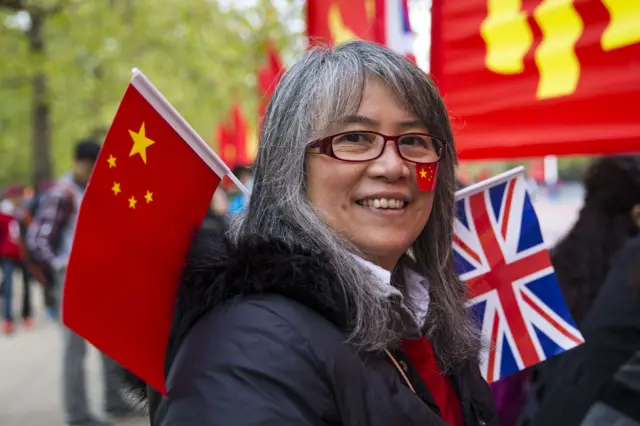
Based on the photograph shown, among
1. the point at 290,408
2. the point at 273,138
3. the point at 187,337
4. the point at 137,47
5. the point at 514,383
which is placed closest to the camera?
the point at 290,408

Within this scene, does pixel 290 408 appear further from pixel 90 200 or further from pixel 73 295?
pixel 90 200

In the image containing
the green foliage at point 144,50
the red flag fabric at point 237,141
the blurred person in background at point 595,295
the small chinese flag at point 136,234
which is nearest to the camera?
the small chinese flag at point 136,234

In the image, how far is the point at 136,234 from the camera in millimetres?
1657

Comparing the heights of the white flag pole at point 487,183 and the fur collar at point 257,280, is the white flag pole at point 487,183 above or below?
above

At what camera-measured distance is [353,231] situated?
1.75 meters

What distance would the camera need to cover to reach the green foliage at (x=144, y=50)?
11023 mm

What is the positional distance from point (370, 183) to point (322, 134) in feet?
0.47

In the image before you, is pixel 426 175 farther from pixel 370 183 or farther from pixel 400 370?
pixel 400 370

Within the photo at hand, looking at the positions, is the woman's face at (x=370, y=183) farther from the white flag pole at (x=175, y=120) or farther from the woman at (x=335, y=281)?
the white flag pole at (x=175, y=120)

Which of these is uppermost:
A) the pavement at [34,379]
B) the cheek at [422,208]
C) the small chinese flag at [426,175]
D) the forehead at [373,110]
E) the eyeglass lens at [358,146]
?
the forehead at [373,110]

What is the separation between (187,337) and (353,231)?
1.38 feet

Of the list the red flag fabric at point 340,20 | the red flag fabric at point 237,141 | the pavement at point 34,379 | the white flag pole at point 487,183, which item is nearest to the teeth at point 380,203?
the white flag pole at point 487,183

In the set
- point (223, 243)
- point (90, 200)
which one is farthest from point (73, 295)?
point (223, 243)

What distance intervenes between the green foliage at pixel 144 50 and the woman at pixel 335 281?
8.12m
